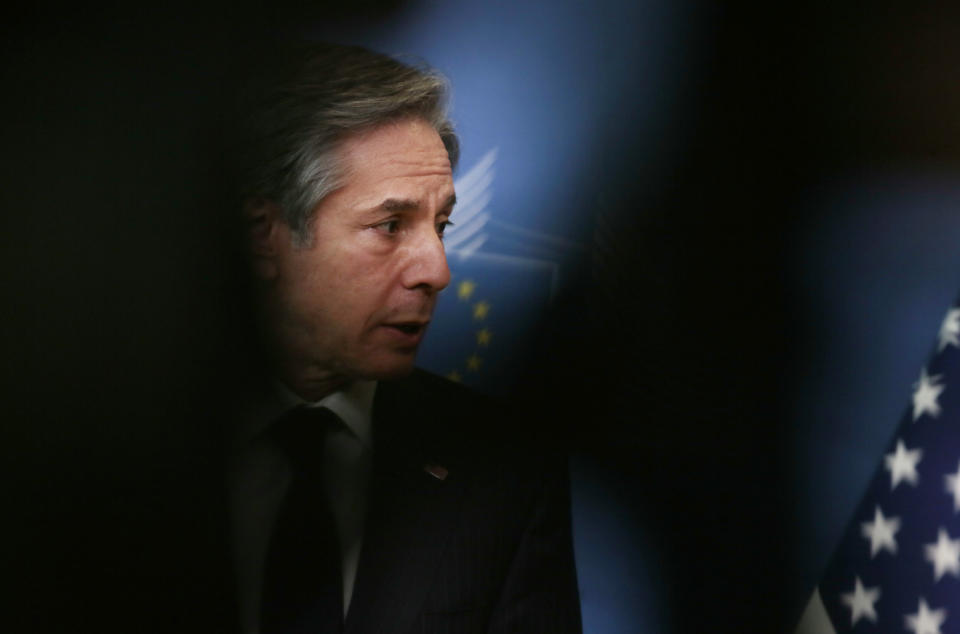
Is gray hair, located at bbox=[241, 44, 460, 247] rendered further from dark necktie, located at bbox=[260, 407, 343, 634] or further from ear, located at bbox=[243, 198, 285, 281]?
dark necktie, located at bbox=[260, 407, 343, 634]

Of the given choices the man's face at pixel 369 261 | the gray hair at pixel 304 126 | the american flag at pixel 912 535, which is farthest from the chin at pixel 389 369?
the american flag at pixel 912 535

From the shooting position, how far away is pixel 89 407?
114 centimetres

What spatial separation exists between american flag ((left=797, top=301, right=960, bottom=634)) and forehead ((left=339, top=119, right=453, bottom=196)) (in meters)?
1.15

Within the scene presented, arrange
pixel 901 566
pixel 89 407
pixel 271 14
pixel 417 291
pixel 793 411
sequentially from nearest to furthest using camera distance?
pixel 89 407, pixel 271 14, pixel 417 291, pixel 901 566, pixel 793 411

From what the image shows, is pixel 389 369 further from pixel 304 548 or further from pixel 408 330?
pixel 304 548

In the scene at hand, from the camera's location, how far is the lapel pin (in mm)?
1457

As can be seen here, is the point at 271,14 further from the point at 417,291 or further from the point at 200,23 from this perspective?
the point at 417,291

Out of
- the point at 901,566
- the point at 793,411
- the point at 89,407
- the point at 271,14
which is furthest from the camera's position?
the point at 793,411

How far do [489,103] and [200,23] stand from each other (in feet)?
1.53

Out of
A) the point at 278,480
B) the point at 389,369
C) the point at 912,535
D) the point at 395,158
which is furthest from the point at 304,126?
the point at 912,535

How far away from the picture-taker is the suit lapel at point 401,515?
1.35 metres

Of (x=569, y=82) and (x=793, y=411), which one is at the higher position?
(x=569, y=82)

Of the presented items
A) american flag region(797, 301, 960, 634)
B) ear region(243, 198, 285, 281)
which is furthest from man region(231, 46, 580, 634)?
american flag region(797, 301, 960, 634)

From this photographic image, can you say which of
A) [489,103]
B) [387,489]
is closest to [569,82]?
[489,103]
